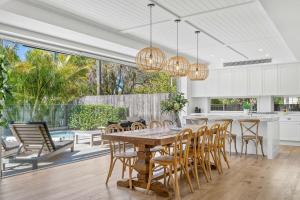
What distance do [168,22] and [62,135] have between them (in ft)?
11.0

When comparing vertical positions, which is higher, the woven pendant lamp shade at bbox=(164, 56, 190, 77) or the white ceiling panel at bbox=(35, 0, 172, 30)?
the white ceiling panel at bbox=(35, 0, 172, 30)

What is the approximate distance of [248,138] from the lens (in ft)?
20.1

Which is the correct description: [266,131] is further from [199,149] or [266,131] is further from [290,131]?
[199,149]

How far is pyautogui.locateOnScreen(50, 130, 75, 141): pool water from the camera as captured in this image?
225 inches

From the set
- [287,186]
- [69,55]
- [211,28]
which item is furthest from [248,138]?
[69,55]

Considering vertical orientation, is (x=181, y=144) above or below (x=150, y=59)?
below

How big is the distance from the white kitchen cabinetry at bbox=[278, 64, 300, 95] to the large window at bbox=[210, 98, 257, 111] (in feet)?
3.62

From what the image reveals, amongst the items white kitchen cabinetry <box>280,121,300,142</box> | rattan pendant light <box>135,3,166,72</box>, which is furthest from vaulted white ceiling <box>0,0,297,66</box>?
white kitchen cabinetry <box>280,121,300,142</box>

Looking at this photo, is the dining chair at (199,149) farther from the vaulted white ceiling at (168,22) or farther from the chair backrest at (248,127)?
the chair backrest at (248,127)

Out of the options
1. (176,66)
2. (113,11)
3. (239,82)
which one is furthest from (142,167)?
(239,82)

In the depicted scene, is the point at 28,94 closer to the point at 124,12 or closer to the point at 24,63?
the point at 24,63

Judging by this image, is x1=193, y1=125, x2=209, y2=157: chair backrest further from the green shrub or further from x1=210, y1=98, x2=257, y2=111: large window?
x1=210, y1=98, x2=257, y2=111: large window

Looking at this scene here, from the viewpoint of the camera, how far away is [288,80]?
8.16 m

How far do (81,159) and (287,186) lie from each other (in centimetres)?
412
